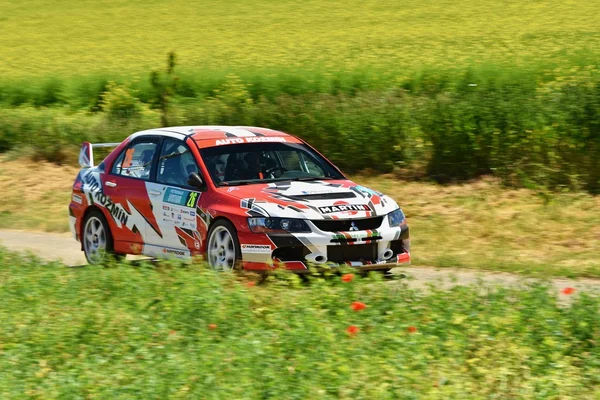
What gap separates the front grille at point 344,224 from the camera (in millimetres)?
10070

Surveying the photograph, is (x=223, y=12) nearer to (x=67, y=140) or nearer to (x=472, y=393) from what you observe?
(x=67, y=140)

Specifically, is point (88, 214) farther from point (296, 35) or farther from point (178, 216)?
point (296, 35)

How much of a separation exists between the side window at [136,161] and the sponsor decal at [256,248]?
199 centimetres

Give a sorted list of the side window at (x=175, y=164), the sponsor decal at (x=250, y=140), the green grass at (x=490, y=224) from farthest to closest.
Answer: the green grass at (x=490, y=224) → the sponsor decal at (x=250, y=140) → the side window at (x=175, y=164)

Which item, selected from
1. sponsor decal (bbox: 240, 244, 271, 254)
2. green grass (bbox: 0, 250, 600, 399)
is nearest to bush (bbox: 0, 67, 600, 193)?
sponsor decal (bbox: 240, 244, 271, 254)

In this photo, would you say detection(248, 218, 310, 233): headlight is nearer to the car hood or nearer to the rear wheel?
the car hood

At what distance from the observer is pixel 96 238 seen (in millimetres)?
12531

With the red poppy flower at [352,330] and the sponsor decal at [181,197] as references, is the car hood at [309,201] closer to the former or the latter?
the sponsor decal at [181,197]

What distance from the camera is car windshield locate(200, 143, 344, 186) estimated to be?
1107 cm

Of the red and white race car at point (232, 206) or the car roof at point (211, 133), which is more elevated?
the car roof at point (211, 133)

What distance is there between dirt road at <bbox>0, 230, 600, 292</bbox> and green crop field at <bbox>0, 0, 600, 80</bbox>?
12.8m

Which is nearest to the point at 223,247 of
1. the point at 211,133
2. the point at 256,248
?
the point at 256,248

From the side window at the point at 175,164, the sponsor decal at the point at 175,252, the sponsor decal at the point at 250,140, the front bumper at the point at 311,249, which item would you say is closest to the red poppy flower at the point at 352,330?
the front bumper at the point at 311,249

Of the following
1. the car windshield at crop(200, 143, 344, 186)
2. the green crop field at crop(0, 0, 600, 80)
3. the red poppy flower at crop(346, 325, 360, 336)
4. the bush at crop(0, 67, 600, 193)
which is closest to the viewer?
the red poppy flower at crop(346, 325, 360, 336)
